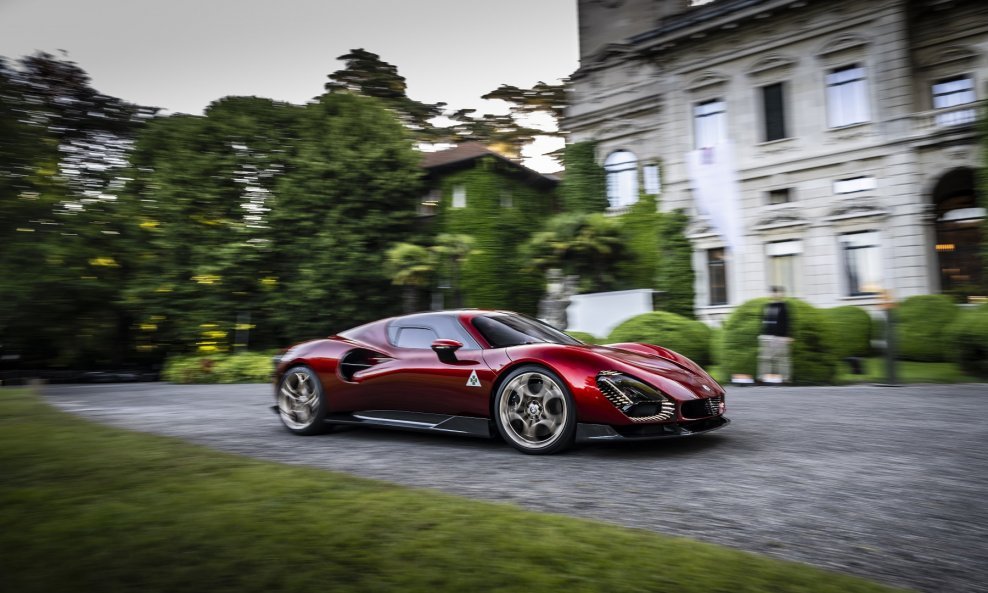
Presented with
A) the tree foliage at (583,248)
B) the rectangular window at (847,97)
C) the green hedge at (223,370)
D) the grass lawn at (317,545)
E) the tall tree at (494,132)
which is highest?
the tall tree at (494,132)

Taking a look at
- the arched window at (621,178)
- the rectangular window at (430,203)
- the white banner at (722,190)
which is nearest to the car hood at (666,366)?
the white banner at (722,190)

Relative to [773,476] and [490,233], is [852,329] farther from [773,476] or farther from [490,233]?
[490,233]

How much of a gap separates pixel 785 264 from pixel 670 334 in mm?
8207

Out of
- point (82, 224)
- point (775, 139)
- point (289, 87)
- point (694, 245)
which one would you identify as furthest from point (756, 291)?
point (82, 224)

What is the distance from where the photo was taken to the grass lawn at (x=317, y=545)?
2.43 m

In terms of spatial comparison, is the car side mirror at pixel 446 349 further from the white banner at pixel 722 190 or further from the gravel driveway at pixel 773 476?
the white banner at pixel 722 190

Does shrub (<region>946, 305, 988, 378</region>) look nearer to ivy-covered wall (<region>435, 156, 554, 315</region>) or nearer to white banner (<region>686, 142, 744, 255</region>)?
white banner (<region>686, 142, 744, 255</region>)

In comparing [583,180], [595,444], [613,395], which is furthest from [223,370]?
[613,395]

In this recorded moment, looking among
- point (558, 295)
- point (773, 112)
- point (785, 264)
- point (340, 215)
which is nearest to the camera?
point (785, 264)

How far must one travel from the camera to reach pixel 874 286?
18828 millimetres

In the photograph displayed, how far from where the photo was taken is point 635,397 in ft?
16.5

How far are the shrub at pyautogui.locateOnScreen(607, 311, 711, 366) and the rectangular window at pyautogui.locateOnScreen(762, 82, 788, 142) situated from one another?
9.22m

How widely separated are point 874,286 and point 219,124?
23.1 metres

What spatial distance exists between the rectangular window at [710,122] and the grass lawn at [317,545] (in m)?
20.4
